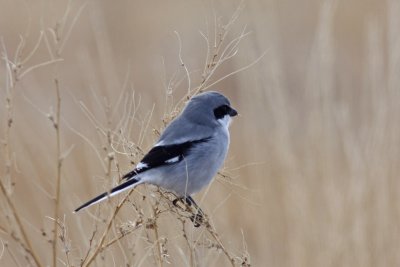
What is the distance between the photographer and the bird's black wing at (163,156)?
2318mm

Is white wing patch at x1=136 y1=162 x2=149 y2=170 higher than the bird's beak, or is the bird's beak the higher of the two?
white wing patch at x1=136 y1=162 x2=149 y2=170

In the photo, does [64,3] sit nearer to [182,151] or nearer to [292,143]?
[292,143]

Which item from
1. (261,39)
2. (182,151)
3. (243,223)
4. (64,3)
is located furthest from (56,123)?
(64,3)

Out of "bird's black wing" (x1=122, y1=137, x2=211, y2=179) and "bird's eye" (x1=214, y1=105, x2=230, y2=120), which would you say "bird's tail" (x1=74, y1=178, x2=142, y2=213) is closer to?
"bird's black wing" (x1=122, y1=137, x2=211, y2=179)

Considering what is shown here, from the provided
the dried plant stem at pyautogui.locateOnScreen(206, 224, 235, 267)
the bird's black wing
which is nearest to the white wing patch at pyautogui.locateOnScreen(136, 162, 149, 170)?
the bird's black wing

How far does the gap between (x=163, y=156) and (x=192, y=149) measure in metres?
0.18

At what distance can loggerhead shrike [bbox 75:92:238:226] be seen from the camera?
253cm

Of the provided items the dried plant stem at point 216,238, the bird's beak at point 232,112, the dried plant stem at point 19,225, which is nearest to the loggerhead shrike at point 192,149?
the bird's beak at point 232,112

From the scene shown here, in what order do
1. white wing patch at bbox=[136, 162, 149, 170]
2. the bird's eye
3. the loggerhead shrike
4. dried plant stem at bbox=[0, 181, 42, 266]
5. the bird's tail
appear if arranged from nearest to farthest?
1. dried plant stem at bbox=[0, 181, 42, 266]
2. the bird's tail
3. white wing patch at bbox=[136, 162, 149, 170]
4. the loggerhead shrike
5. the bird's eye

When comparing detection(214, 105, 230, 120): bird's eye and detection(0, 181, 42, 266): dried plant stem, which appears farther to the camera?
detection(214, 105, 230, 120): bird's eye

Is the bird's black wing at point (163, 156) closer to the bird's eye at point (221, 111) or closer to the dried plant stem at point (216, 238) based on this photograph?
the bird's eye at point (221, 111)

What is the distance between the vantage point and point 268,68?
3416mm

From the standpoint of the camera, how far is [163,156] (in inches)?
100

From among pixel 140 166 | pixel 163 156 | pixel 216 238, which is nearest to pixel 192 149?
pixel 163 156
